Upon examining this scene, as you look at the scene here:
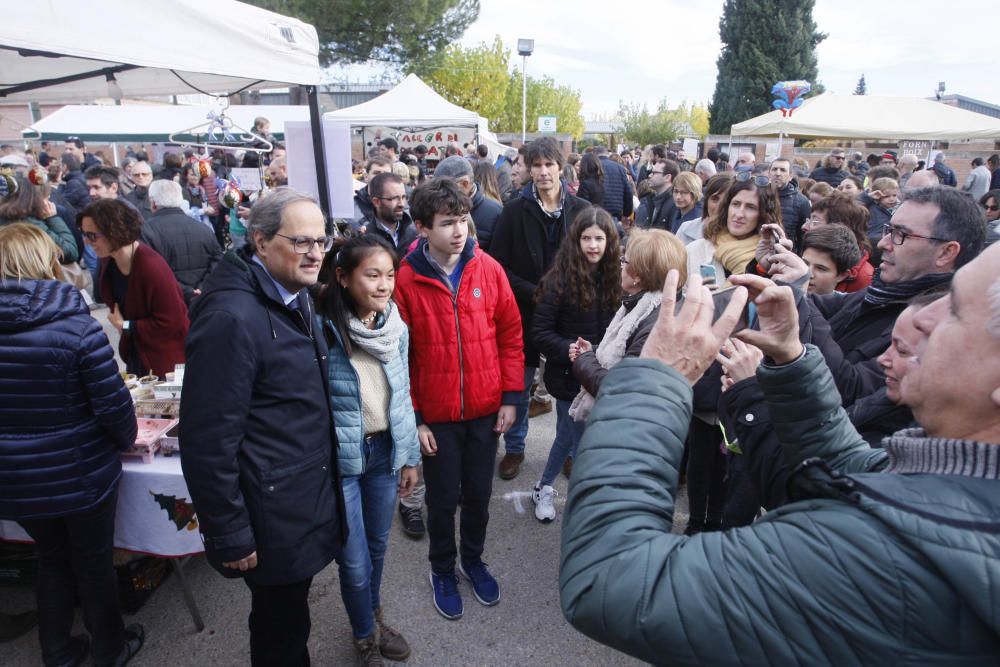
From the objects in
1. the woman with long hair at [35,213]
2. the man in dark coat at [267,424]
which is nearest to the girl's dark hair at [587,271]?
the man in dark coat at [267,424]

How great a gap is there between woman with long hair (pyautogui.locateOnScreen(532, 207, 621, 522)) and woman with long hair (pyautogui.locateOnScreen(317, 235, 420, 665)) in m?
1.08

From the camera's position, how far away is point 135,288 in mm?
3416

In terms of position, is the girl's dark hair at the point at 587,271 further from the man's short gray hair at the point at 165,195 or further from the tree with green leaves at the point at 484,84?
the tree with green leaves at the point at 484,84

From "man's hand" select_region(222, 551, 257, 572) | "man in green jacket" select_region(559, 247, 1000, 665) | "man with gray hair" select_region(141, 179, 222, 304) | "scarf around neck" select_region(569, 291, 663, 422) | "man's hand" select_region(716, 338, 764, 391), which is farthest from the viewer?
"man with gray hair" select_region(141, 179, 222, 304)

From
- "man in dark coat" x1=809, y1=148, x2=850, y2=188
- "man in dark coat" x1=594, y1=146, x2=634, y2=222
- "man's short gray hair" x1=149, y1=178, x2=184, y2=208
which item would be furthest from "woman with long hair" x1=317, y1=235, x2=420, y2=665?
"man in dark coat" x1=809, y1=148, x2=850, y2=188

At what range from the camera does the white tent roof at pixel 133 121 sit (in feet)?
52.1

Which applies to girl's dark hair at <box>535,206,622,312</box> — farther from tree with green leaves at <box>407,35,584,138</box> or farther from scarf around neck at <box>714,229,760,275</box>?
tree with green leaves at <box>407,35,584,138</box>

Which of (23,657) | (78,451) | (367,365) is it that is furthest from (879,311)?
(23,657)

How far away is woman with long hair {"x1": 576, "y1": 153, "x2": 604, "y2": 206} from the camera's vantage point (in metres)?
6.53

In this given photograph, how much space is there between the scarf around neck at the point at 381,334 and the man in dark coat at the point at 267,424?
8.7 inches

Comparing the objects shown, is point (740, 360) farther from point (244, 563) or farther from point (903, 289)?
point (244, 563)

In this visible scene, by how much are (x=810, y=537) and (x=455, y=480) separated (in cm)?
212

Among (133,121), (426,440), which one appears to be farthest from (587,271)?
(133,121)

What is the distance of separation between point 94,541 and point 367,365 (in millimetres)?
1240
